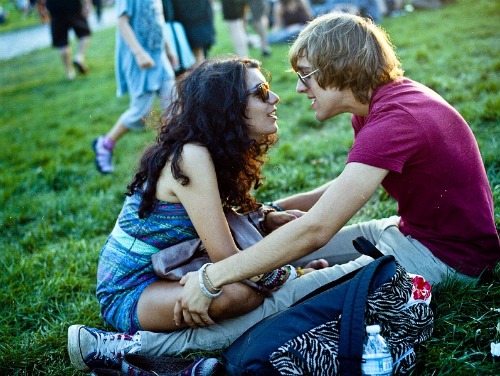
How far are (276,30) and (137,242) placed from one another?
9802 mm

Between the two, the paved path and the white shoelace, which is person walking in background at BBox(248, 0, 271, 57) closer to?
the white shoelace

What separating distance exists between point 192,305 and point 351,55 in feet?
4.02

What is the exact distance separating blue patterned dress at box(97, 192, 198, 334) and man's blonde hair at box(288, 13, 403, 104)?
2.88 ft

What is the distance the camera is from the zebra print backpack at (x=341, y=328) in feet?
6.89

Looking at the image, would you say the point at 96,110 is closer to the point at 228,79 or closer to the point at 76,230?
the point at 76,230

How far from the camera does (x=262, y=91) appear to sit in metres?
2.71

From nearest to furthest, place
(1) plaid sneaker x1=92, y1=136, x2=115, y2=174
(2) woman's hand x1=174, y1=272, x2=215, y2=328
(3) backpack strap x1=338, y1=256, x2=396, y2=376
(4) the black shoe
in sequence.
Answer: (3) backpack strap x1=338, y1=256, x2=396, y2=376 → (2) woman's hand x1=174, y1=272, x2=215, y2=328 → (1) plaid sneaker x1=92, y1=136, x2=115, y2=174 → (4) the black shoe

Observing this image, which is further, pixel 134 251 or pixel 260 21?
pixel 260 21

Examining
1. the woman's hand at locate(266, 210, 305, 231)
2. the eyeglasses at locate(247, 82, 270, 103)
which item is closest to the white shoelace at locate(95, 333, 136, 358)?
the woman's hand at locate(266, 210, 305, 231)

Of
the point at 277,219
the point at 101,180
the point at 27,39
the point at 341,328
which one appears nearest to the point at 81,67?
the point at 101,180

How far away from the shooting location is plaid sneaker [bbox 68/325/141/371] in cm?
244

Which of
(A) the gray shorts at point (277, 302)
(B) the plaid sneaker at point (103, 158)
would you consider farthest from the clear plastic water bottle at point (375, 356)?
(B) the plaid sneaker at point (103, 158)

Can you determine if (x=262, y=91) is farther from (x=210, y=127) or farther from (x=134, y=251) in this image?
(x=134, y=251)

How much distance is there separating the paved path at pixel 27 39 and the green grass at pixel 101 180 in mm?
8758
